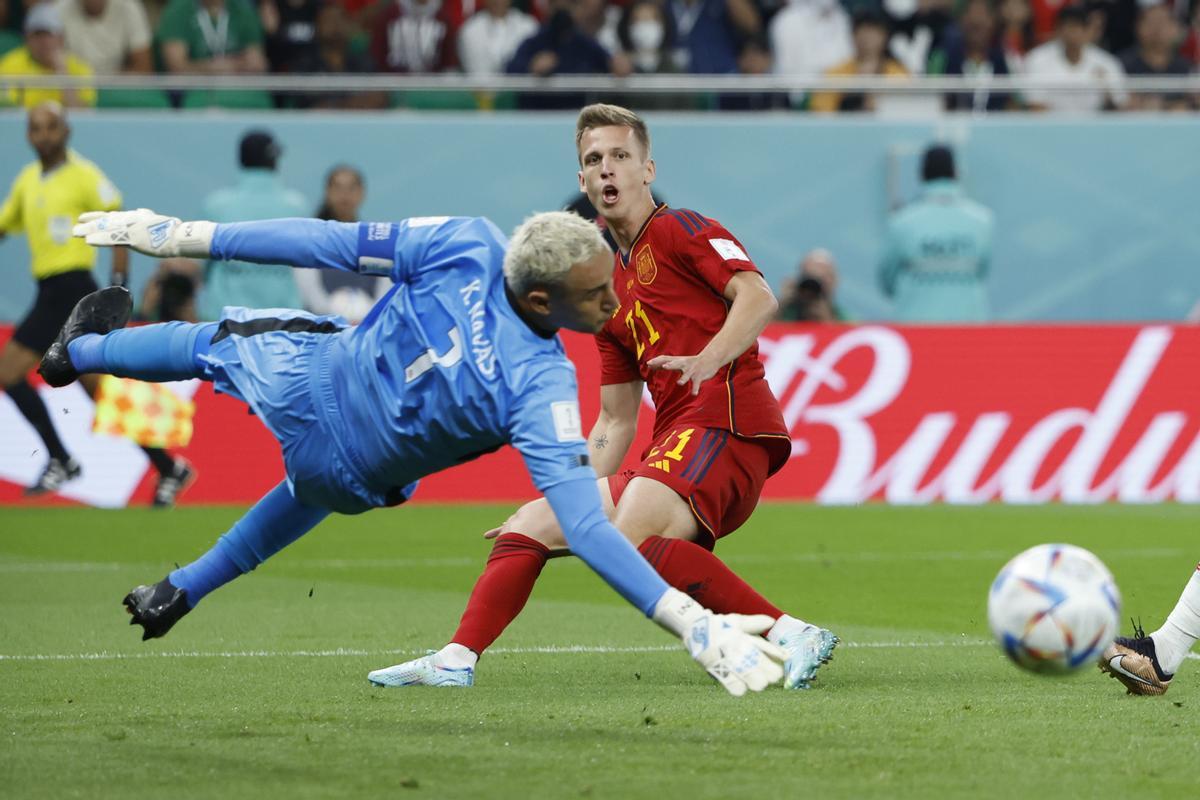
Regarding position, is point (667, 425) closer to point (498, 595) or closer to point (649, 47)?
point (498, 595)

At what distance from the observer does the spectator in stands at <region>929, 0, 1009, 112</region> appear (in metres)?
18.5

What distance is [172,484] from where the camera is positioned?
14.5 meters

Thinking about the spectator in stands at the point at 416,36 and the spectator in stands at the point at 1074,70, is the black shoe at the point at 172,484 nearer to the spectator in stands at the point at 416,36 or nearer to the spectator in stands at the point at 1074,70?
the spectator in stands at the point at 416,36

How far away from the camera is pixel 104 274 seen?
1698cm

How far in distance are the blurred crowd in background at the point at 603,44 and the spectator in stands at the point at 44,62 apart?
0.7 inches

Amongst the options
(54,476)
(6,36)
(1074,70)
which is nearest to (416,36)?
(6,36)

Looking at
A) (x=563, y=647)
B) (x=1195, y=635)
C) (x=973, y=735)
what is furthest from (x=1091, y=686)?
(x=563, y=647)

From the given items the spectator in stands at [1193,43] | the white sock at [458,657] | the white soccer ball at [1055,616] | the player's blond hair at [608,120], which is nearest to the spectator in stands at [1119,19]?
the spectator in stands at [1193,43]

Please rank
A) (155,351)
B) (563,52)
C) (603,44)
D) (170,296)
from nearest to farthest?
(155,351) → (170,296) → (563,52) → (603,44)

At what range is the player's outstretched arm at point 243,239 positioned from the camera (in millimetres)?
6012

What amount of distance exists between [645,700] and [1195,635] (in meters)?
1.92

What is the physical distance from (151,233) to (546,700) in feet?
6.84

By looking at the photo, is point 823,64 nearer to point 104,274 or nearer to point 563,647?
point 104,274

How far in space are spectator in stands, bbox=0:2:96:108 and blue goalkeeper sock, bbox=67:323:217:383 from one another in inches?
434
